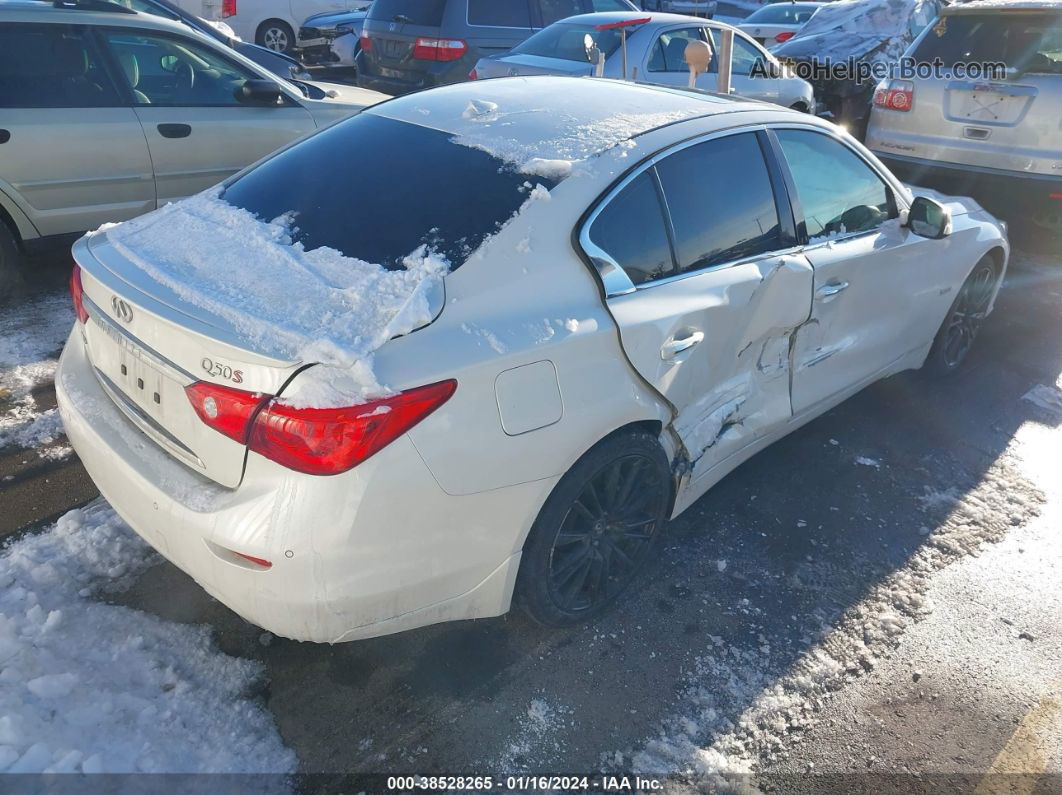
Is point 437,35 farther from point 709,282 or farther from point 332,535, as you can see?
point 332,535

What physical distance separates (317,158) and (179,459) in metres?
1.24

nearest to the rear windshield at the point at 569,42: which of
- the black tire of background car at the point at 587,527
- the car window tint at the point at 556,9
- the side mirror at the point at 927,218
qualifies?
the car window tint at the point at 556,9

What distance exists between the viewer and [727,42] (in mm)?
5625

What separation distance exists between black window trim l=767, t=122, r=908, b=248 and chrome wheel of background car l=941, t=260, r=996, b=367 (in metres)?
0.91

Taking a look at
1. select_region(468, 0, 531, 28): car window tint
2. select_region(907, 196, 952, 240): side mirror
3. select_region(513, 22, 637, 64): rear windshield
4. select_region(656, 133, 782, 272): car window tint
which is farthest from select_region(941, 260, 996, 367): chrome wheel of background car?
select_region(468, 0, 531, 28): car window tint

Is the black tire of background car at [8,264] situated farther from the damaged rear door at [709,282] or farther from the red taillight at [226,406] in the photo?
the damaged rear door at [709,282]

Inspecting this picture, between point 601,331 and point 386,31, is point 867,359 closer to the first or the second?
point 601,331

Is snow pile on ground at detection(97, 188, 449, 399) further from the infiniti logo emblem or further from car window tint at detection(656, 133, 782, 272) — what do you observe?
car window tint at detection(656, 133, 782, 272)

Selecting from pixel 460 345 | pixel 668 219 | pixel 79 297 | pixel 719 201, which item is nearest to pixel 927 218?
pixel 719 201

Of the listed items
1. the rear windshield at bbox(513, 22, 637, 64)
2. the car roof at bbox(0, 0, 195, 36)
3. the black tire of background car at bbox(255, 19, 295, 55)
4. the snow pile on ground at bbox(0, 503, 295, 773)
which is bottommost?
the black tire of background car at bbox(255, 19, 295, 55)

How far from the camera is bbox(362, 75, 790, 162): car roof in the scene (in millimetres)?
2785

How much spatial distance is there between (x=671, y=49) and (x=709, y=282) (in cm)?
621

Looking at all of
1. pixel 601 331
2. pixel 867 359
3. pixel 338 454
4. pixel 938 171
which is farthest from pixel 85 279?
pixel 938 171

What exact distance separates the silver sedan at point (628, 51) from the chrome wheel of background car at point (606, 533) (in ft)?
18.4
